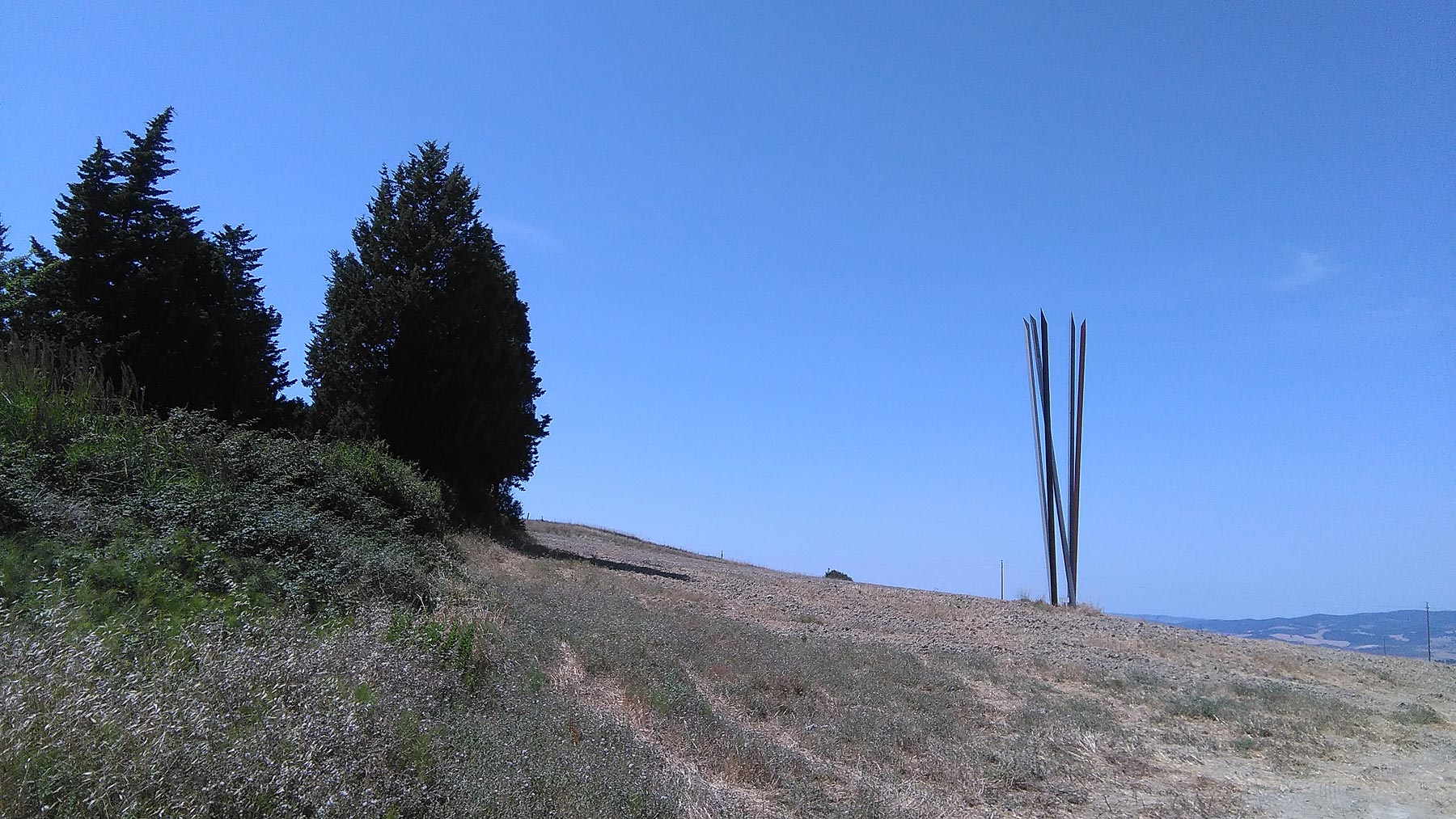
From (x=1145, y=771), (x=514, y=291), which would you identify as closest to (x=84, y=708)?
(x=1145, y=771)

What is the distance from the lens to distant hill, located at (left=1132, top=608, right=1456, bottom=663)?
2178 cm

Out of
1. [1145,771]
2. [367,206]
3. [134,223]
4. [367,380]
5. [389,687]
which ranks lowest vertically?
[1145,771]

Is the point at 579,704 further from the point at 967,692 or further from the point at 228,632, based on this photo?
the point at 967,692

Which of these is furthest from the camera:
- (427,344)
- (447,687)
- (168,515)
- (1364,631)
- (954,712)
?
(1364,631)

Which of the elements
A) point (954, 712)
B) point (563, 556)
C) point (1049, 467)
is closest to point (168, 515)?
point (954, 712)

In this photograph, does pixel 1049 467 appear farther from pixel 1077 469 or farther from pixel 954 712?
pixel 954 712

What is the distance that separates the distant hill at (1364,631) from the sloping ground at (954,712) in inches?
210

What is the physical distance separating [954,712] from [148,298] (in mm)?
18292

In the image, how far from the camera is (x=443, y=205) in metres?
21.8

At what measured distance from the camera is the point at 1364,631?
28281mm

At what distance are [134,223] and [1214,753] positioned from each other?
22.7 metres

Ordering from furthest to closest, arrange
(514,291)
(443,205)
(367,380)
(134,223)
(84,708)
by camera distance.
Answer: (514,291) < (443,205) < (367,380) < (134,223) < (84,708)

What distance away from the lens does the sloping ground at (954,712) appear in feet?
22.5

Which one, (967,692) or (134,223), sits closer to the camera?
(967,692)
